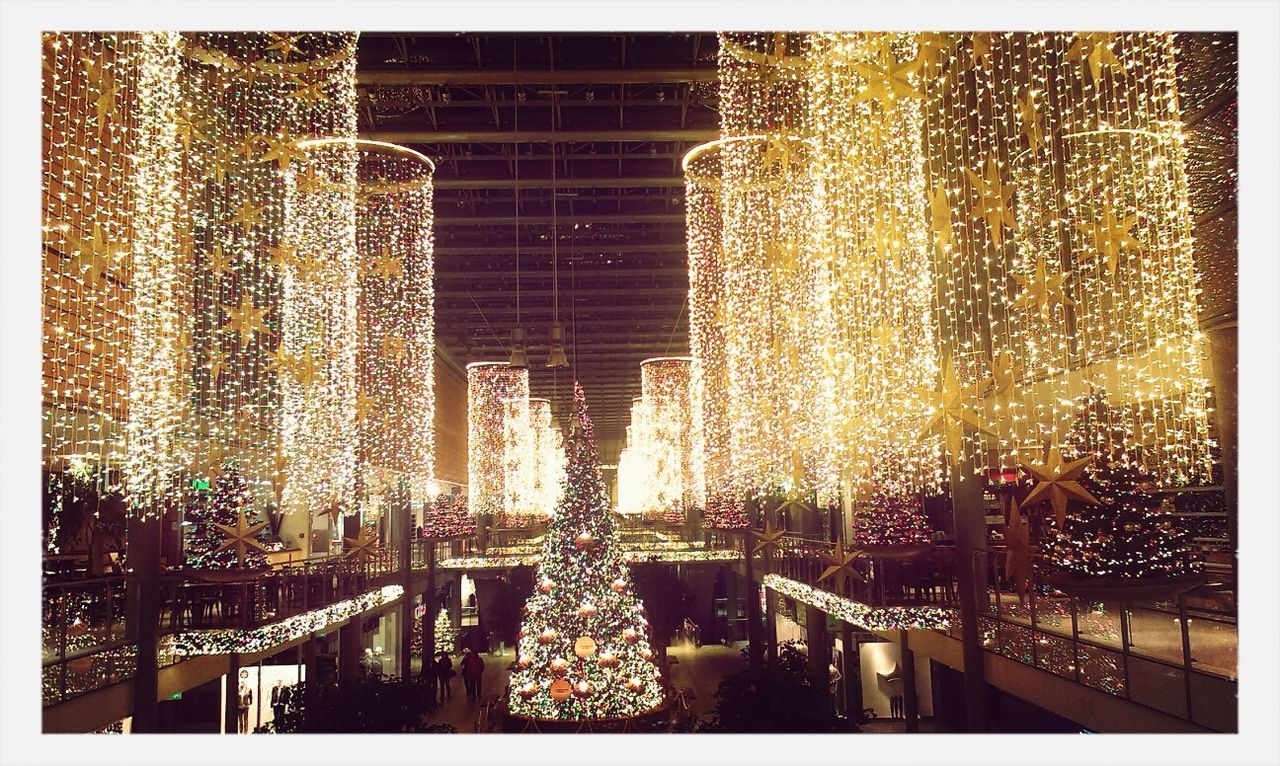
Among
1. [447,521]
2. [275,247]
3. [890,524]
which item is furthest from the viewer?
[447,521]

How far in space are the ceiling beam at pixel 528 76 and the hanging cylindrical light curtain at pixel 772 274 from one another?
928mm

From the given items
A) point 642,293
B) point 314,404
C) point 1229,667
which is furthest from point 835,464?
point 642,293

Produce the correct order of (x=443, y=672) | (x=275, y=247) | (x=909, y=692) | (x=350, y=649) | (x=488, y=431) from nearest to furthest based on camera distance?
(x=275, y=247), (x=909, y=692), (x=350, y=649), (x=443, y=672), (x=488, y=431)

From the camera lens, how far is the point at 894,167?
20.7ft

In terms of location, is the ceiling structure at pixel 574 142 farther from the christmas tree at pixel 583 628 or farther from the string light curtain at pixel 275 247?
the christmas tree at pixel 583 628

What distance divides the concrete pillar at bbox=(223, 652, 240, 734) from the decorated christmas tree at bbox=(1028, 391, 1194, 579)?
27.5 ft

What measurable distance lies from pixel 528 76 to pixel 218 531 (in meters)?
5.76

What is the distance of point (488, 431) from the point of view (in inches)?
674

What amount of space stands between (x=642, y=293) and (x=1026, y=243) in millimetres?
10239

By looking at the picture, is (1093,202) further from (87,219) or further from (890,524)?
(87,219)

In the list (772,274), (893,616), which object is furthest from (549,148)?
(893,616)

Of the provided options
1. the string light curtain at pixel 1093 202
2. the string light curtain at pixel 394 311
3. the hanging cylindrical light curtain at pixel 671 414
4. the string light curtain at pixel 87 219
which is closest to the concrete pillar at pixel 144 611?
the string light curtain at pixel 87 219

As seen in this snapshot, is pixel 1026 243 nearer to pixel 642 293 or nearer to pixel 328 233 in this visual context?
pixel 328 233

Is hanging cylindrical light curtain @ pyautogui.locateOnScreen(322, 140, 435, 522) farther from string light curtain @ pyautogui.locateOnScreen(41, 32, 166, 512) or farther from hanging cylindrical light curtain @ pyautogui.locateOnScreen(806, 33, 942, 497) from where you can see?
hanging cylindrical light curtain @ pyautogui.locateOnScreen(806, 33, 942, 497)
